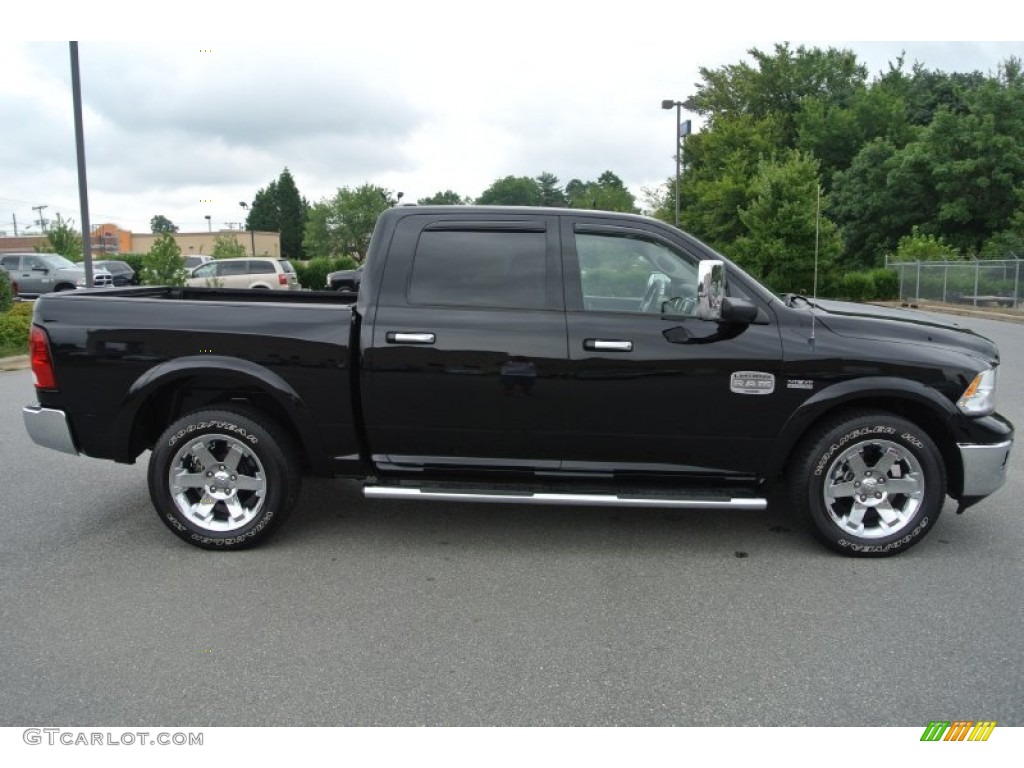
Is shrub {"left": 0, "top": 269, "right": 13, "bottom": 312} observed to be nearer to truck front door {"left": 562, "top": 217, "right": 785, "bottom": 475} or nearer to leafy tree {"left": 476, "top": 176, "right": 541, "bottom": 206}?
truck front door {"left": 562, "top": 217, "right": 785, "bottom": 475}

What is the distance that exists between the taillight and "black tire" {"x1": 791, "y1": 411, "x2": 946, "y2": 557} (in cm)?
436

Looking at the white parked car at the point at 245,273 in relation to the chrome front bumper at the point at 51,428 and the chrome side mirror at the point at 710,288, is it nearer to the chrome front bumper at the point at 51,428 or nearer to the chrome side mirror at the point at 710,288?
Result: the chrome front bumper at the point at 51,428

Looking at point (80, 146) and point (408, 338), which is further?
point (80, 146)

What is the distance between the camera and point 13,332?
14578 millimetres

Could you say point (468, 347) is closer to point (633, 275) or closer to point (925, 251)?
point (633, 275)

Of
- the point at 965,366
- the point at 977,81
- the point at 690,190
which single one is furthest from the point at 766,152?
the point at 965,366

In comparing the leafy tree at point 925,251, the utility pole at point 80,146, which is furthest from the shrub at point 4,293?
the leafy tree at point 925,251

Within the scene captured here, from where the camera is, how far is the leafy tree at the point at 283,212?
119 m

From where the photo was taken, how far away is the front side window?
4562 millimetres

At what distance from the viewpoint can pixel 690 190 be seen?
47.2 metres

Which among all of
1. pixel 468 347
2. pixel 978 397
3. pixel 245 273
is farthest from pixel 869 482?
pixel 245 273

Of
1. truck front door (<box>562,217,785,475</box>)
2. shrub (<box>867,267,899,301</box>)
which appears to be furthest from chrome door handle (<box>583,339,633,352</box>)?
shrub (<box>867,267,899,301</box>)

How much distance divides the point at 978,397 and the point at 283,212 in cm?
12475

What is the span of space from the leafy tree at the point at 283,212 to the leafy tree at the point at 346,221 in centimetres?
4746
